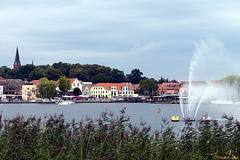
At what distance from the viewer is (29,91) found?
17512 cm

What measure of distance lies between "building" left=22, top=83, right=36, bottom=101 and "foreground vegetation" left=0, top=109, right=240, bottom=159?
531ft

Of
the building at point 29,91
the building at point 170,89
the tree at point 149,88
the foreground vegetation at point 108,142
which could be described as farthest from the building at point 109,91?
the foreground vegetation at point 108,142

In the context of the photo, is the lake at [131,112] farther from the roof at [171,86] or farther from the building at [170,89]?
the roof at [171,86]

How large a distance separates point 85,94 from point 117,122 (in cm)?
17194

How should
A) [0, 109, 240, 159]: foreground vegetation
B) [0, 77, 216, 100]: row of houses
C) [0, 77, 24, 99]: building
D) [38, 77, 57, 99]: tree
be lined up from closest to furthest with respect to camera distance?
[0, 109, 240, 159]: foreground vegetation < [38, 77, 57, 99]: tree < [0, 77, 216, 100]: row of houses < [0, 77, 24, 99]: building

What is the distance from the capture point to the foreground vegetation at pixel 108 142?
43.9ft

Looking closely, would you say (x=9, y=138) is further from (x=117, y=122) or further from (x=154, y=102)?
(x=154, y=102)

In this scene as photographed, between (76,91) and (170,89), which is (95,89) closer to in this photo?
(76,91)

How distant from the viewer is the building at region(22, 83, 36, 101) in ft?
572

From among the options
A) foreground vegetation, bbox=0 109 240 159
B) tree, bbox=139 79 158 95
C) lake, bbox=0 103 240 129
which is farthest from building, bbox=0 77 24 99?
foreground vegetation, bbox=0 109 240 159

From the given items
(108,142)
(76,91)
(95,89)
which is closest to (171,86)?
(95,89)

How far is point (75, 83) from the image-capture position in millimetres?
181750

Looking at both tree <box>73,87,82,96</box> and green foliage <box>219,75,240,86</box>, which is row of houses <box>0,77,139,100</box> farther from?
green foliage <box>219,75,240,86</box>

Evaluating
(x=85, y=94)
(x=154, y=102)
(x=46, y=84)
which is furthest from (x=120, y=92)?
(x=46, y=84)
